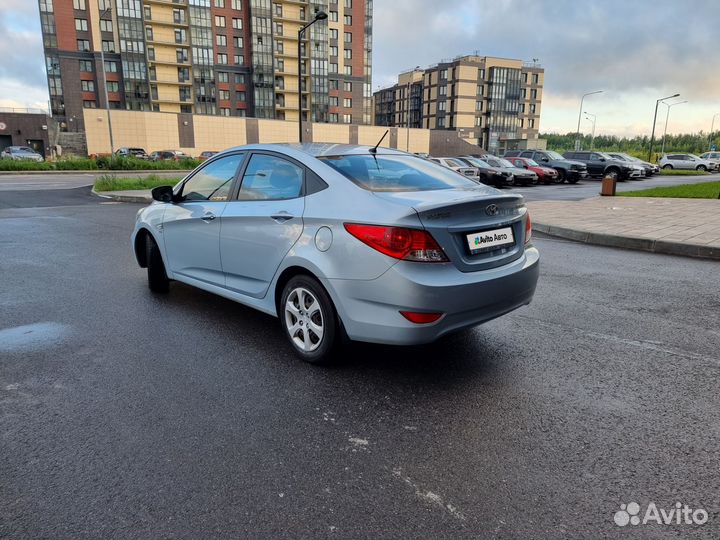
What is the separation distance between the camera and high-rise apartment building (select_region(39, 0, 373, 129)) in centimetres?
6775

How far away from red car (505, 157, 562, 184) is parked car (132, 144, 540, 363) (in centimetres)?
2676

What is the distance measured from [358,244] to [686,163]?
52.0 meters

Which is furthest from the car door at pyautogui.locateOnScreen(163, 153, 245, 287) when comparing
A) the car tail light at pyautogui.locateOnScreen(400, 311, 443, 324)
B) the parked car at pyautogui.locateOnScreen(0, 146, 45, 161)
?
the parked car at pyautogui.locateOnScreen(0, 146, 45, 161)

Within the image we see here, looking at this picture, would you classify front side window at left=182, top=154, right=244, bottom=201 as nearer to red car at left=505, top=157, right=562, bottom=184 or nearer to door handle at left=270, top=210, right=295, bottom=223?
door handle at left=270, top=210, right=295, bottom=223

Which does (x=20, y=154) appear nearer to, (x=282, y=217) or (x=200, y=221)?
(x=200, y=221)

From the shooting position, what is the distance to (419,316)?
3293 mm

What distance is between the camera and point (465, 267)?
3441 millimetres

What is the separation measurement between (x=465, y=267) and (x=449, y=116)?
334 ft

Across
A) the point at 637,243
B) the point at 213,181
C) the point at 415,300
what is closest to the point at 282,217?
the point at 415,300

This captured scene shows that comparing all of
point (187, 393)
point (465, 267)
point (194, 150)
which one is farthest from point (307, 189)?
point (194, 150)

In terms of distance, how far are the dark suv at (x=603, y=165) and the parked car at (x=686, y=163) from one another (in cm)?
1586

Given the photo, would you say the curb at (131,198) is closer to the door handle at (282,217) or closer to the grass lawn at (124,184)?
the grass lawn at (124,184)

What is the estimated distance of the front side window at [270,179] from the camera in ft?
13.3

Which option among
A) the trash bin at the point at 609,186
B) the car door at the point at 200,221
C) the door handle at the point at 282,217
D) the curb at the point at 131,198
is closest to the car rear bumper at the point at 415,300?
the door handle at the point at 282,217
